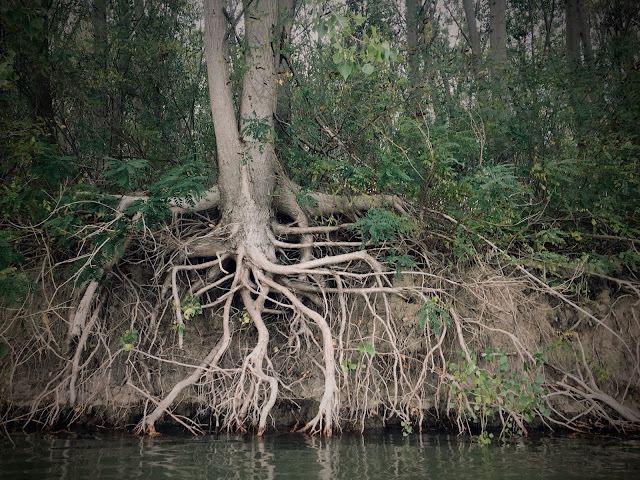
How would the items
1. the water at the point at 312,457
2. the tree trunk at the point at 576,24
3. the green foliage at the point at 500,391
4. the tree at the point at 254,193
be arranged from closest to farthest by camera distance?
1. the water at the point at 312,457
2. the green foliage at the point at 500,391
3. the tree at the point at 254,193
4. the tree trunk at the point at 576,24

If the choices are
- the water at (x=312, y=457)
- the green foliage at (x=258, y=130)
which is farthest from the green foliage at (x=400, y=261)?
the green foliage at (x=258, y=130)

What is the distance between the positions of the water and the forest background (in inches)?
16.9

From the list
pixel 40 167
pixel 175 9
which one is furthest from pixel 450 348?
pixel 175 9

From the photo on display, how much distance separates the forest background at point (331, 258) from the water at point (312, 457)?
16.9 inches

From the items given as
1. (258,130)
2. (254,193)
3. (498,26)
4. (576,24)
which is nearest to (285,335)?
(254,193)

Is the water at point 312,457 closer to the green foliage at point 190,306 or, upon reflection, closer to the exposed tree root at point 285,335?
the exposed tree root at point 285,335

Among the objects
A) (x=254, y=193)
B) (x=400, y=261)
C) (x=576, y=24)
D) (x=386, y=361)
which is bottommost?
(x=386, y=361)

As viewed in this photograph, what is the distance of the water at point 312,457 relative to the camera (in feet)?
15.9

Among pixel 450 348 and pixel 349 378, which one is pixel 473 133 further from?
pixel 349 378

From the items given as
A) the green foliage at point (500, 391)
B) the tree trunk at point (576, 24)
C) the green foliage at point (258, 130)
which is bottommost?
the green foliage at point (500, 391)

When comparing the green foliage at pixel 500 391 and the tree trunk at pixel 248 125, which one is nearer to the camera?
the green foliage at pixel 500 391

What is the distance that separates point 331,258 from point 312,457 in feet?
8.70

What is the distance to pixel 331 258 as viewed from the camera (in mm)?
7355

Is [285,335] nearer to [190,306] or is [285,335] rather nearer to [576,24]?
[190,306]
